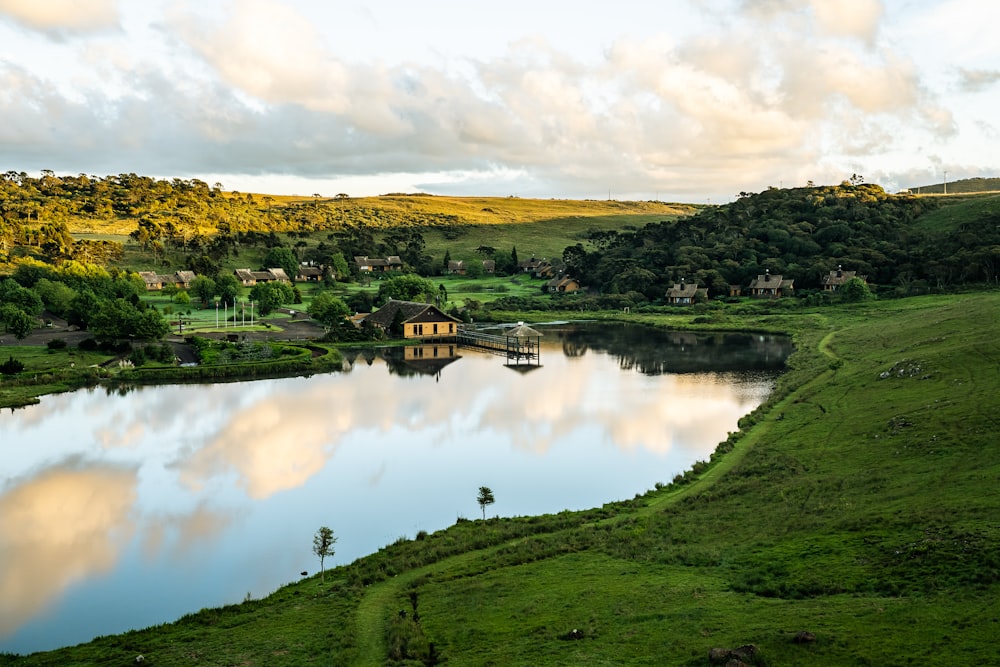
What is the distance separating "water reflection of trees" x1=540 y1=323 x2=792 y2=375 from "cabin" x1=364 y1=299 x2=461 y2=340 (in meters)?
8.70

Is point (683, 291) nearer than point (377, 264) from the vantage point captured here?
Yes

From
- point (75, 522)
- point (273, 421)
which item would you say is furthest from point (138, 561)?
point (273, 421)

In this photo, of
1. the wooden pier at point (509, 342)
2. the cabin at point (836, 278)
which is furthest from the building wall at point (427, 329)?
the cabin at point (836, 278)

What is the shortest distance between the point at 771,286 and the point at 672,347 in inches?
1312

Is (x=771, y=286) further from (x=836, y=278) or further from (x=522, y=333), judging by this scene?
(x=522, y=333)

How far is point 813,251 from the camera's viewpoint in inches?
3789

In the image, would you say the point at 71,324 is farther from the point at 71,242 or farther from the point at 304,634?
the point at 304,634

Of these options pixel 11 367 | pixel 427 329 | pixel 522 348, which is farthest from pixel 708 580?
pixel 427 329

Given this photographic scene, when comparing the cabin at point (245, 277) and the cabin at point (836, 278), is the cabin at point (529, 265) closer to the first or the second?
the cabin at point (245, 277)

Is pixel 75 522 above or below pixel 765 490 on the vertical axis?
below

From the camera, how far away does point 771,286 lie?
89.6m

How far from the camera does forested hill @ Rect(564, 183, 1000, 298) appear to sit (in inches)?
3261

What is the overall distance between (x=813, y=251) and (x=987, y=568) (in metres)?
88.3

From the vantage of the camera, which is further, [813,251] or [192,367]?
[813,251]
